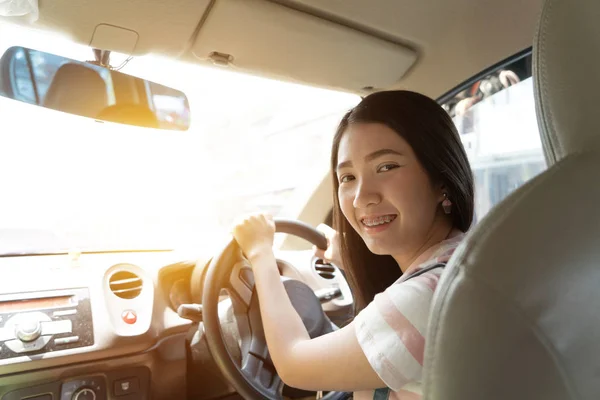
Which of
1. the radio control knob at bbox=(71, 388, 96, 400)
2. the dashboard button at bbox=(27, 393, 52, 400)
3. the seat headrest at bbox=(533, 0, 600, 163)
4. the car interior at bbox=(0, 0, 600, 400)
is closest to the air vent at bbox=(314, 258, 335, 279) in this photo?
the car interior at bbox=(0, 0, 600, 400)

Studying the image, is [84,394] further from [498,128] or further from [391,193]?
[498,128]

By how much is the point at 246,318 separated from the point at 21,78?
912 mm

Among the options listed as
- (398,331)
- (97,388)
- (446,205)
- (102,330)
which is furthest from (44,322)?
(446,205)

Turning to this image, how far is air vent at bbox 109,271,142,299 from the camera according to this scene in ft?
5.51

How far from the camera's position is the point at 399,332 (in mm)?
982

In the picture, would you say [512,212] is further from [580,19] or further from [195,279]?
[195,279]

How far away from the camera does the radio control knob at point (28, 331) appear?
4.68 feet

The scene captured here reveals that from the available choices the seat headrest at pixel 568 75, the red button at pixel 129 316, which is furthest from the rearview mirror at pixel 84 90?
the seat headrest at pixel 568 75

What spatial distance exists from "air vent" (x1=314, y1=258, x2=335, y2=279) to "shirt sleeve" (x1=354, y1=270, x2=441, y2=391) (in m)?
1.04

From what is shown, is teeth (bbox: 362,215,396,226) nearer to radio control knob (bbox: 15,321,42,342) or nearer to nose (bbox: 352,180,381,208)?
nose (bbox: 352,180,381,208)

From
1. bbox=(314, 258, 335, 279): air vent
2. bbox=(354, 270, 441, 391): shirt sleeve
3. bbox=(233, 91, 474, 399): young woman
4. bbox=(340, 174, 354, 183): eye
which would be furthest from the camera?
bbox=(314, 258, 335, 279): air vent

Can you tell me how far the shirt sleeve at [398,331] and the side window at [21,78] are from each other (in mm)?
1084

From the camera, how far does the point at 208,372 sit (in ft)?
5.84

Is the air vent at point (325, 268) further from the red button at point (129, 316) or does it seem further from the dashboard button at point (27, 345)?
the dashboard button at point (27, 345)
